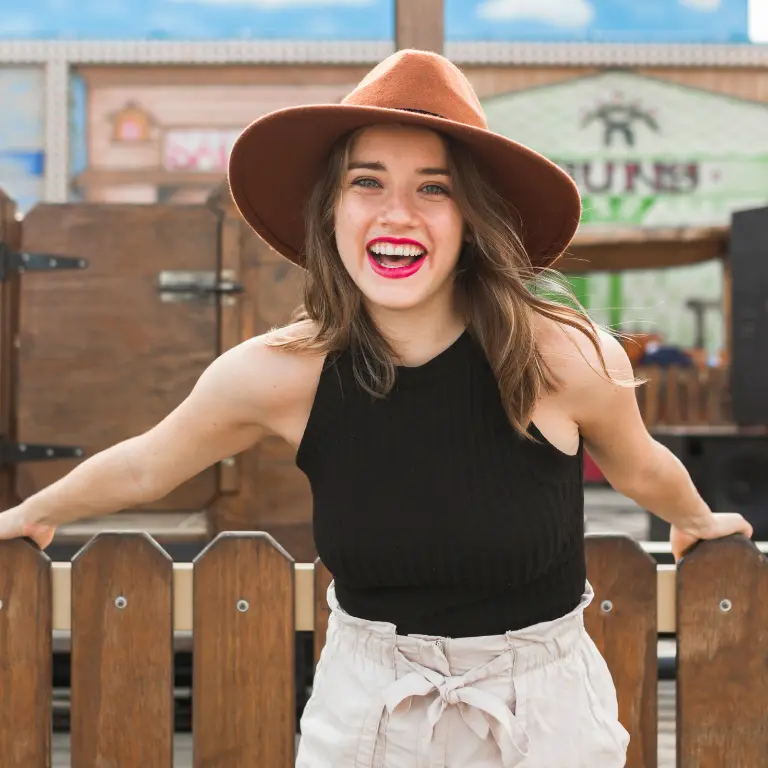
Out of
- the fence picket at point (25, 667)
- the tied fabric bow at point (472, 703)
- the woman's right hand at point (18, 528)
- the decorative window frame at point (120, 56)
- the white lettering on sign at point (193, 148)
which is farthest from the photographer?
the white lettering on sign at point (193, 148)

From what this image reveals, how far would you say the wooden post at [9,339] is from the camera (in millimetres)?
3879

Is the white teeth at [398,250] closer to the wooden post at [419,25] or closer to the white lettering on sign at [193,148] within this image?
the wooden post at [419,25]

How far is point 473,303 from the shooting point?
4.84 feet

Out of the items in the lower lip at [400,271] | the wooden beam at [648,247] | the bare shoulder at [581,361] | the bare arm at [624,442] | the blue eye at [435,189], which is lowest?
the bare arm at [624,442]

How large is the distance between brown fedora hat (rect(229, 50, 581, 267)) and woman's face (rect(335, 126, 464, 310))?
0.04m

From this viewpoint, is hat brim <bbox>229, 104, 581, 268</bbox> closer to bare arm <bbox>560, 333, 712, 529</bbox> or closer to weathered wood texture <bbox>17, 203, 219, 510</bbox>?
bare arm <bbox>560, 333, 712, 529</bbox>

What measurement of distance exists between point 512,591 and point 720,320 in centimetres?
1105

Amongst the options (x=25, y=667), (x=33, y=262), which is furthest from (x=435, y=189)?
(x=33, y=262)

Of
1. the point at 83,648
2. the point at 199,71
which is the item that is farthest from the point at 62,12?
the point at 83,648

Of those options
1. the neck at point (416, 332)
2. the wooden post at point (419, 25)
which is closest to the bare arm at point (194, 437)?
the neck at point (416, 332)

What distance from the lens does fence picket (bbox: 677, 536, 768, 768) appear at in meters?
1.82

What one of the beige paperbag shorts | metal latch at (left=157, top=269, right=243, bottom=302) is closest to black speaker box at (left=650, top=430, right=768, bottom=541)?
metal latch at (left=157, top=269, right=243, bottom=302)

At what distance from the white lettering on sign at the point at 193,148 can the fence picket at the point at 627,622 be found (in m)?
9.82

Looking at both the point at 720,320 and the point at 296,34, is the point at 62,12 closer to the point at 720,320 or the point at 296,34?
the point at 296,34
